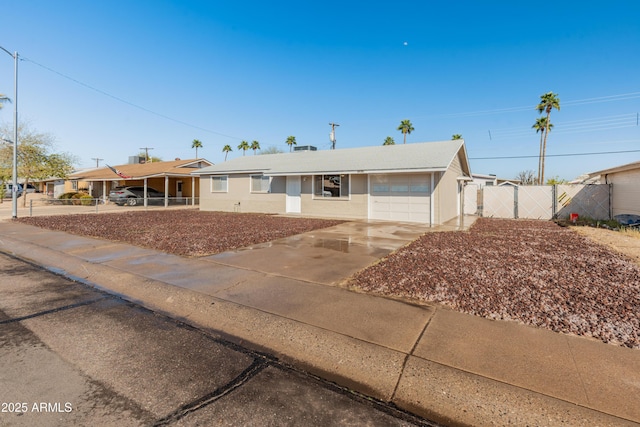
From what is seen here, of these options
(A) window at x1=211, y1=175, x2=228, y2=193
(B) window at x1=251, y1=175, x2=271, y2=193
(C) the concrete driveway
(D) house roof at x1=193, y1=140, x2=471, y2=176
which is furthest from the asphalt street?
(A) window at x1=211, y1=175, x2=228, y2=193

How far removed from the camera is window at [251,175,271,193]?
19391 millimetres

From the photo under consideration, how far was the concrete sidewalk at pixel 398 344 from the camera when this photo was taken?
252 cm

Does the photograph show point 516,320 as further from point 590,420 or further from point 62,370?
point 62,370

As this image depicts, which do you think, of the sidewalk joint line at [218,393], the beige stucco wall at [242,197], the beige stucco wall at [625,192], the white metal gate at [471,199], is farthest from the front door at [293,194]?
the beige stucco wall at [625,192]

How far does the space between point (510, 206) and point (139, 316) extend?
19.2 metres

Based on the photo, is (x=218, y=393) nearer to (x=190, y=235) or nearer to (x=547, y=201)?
(x=190, y=235)

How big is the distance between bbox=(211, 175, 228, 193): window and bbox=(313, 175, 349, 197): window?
7.34 metres

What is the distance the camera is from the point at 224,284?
18.2 ft

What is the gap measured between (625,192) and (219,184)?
22273 millimetres

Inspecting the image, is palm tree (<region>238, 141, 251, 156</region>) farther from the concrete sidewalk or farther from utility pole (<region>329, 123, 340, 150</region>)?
the concrete sidewalk

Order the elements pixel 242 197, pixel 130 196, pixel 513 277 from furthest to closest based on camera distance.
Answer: pixel 130 196 < pixel 242 197 < pixel 513 277

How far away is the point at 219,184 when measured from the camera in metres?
21.6

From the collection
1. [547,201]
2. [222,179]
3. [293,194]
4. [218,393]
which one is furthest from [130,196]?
[547,201]

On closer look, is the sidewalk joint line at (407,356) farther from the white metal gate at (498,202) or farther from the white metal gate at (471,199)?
the white metal gate at (471,199)
